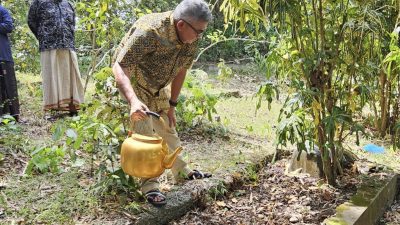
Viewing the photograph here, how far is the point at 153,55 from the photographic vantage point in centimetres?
292

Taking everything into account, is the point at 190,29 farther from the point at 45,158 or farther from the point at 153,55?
the point at 45,158

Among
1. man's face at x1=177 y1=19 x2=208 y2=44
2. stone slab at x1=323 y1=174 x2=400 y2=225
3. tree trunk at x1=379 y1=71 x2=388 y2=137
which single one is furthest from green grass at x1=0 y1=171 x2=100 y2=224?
tree trunk at x1=379 y1=71 x2=388 y2=137

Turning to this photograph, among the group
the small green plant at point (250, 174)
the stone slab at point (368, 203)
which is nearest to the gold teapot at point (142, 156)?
the stone slab at point (368, 203)

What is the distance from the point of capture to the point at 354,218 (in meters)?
2.82

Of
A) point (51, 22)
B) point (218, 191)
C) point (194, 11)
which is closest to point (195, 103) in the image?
point (218, 191)

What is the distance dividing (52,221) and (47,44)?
2.86 meters

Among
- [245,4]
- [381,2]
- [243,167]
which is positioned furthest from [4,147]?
[381,2]

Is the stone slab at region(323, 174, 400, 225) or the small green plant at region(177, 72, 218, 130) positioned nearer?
the stone slab at region(323, 174, 400, 225)

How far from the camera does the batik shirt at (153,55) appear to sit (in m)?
2.76

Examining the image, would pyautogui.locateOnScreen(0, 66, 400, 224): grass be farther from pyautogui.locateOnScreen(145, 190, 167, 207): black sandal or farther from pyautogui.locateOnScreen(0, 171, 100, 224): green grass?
pyautogui.locateOnScreen(145, 190, 167, 207): black sandal

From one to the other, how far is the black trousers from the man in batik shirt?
7.27 feet

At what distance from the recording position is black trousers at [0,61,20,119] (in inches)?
186

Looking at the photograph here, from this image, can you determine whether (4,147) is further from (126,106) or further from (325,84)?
(325,84)

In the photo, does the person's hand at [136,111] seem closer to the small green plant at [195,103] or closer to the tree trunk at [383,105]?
the small green plant at [195,103]
